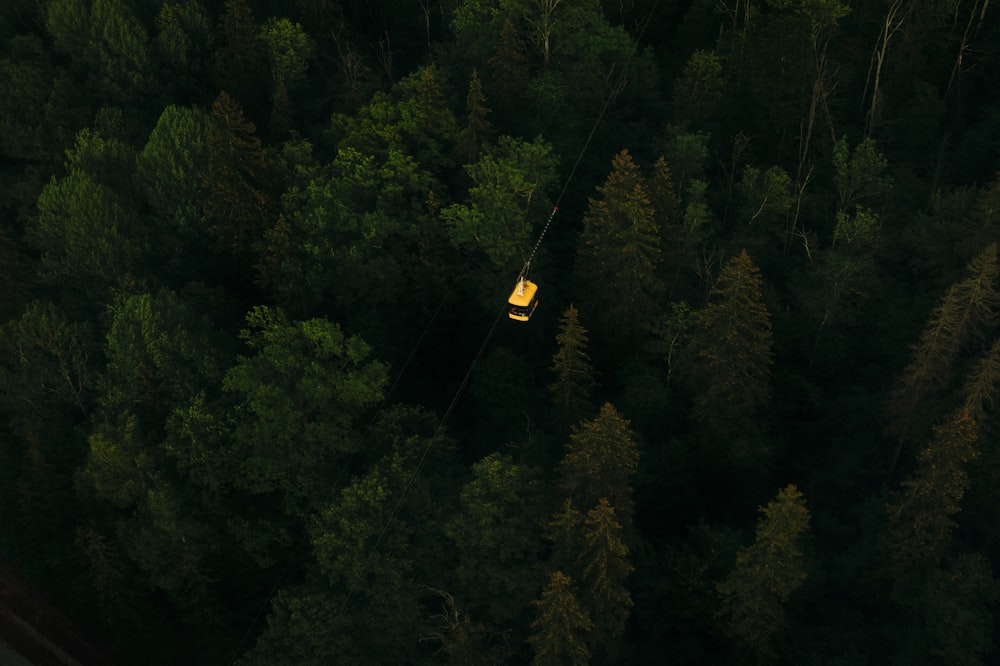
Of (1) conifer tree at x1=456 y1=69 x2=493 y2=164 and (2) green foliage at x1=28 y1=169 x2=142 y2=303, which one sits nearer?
(1) conifer tree at x1=456 y1=69 x2=493 y2=164

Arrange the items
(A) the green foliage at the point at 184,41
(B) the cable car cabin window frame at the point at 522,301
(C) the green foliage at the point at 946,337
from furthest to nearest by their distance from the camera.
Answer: (A) the green foliage at the point at 184,41
(C) the green foliage at the point at 946,337
(B) the cable car cabin window frame at the point at 522,301

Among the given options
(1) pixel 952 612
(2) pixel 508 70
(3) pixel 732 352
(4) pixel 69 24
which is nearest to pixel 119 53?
(4) pixel 69 24

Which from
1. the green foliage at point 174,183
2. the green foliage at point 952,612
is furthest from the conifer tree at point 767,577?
the green foliage at point 174,183

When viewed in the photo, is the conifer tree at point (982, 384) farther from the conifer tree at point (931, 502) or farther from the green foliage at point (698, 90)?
the green foliage at point (698, 90)

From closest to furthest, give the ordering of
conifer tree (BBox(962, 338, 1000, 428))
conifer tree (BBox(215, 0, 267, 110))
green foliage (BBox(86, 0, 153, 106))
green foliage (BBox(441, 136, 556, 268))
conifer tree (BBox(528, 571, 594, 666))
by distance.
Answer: conifer tree (BBox(528, 571, 594, 666))
conifer tree (BBox(962, 338, 1000, 428))
green foliage (BBox(441, 136, 556, 268))
conifer tree (BBox(215, 0, 267, 110))
green foliage (BBox(86, 0, 153, 106))

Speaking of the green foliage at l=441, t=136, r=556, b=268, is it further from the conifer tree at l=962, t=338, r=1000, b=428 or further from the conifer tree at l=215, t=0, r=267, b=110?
the conifer tree at l=962, t=338, r=1000, b=428

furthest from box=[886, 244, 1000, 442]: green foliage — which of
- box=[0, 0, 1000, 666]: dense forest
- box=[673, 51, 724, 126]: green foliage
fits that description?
box=[673, 51, 724, 126]: green foliage
